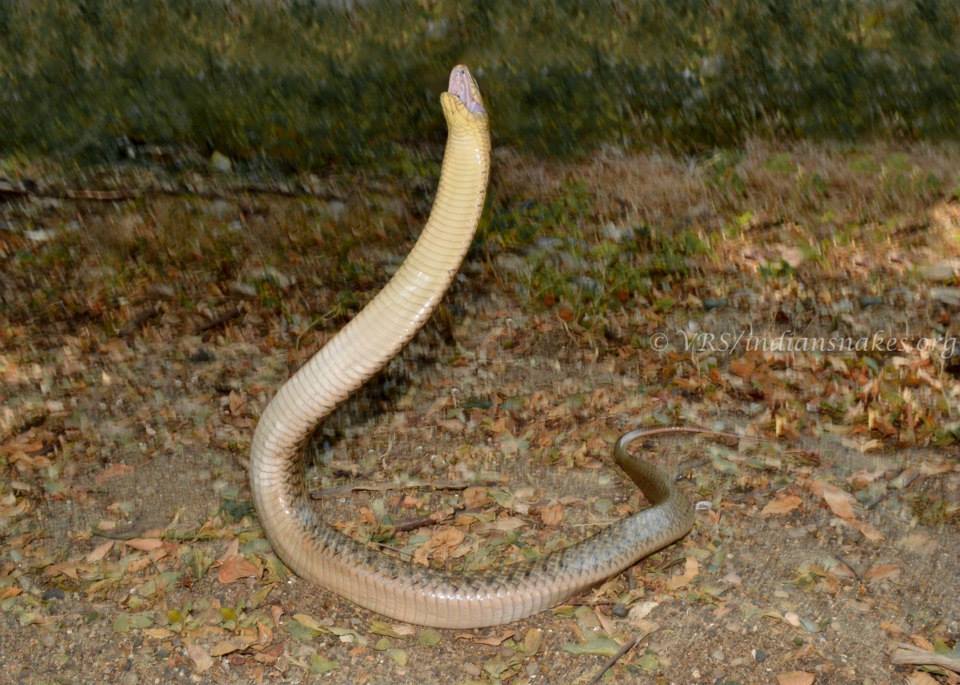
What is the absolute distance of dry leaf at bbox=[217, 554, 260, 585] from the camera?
2969mm

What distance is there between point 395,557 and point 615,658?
2.46 feet

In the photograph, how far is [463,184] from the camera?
2.67 meters

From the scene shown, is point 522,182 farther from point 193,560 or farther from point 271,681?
point 271,681

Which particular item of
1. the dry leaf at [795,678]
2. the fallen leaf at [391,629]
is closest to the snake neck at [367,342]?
the fallen leaf at [391,629]

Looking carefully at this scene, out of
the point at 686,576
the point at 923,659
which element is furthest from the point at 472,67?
the point at 923,659

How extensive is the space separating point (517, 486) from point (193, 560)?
3.69 feet

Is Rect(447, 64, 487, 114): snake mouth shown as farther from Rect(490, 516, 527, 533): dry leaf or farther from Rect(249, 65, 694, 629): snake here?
Rect(490, 516, 527, 533): dry leaf

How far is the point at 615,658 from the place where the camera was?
268 centimetres

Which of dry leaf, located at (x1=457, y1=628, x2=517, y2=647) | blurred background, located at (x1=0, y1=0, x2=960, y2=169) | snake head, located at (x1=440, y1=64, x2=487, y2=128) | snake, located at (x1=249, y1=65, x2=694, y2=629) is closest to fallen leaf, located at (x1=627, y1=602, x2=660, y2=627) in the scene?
snake, located at (x1=249, y1=65, x2=694, y2=629)

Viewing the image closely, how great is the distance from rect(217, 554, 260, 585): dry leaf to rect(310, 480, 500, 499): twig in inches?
16.7

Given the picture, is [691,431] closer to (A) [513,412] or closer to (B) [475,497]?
(A) [513,412]

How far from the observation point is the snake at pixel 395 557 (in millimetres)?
2678

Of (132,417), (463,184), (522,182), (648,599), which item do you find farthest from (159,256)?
(648,599)

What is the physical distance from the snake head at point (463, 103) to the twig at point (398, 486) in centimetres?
138
